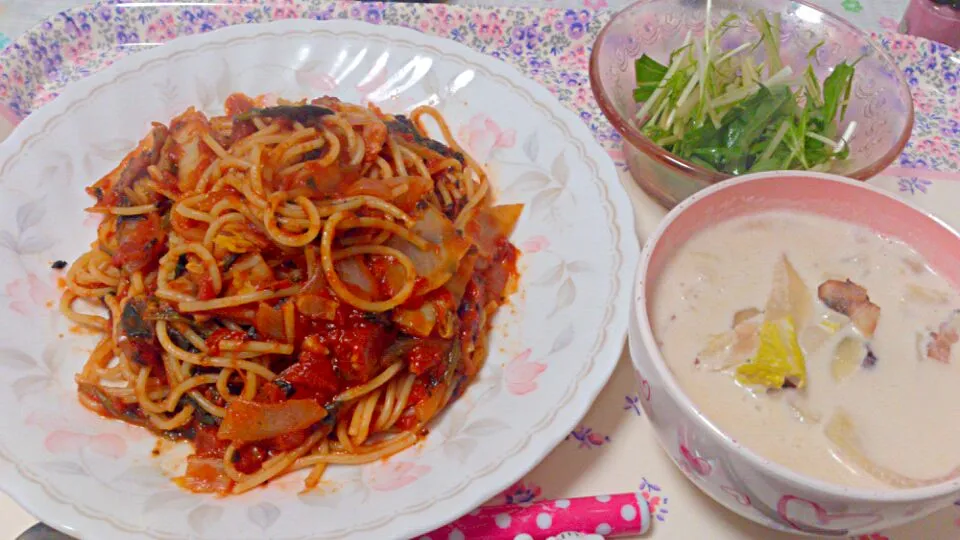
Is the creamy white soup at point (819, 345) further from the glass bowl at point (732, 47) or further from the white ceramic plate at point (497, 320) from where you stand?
the glass bowl at point (732, 47)

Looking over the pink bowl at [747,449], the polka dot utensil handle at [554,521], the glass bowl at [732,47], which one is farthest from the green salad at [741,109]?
the polka dot utensil handle at [554,521]

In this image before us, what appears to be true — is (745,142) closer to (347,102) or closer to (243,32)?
(347,102)

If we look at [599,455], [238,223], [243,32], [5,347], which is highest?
[243,32]

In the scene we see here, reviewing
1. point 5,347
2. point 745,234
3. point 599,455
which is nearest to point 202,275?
point 5,347

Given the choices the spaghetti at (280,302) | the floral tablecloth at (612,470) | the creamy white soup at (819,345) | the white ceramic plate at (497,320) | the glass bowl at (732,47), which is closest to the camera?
the creamy white soup at (819,345)

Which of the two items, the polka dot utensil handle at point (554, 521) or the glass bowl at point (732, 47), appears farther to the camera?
the glass bowl at point (732, 47)

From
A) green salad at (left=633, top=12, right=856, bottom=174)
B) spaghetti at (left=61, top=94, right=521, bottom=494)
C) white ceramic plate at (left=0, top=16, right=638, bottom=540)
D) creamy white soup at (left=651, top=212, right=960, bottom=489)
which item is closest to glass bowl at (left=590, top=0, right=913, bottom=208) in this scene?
green salad at (left=633, top=12, right=856, bottom=174)
